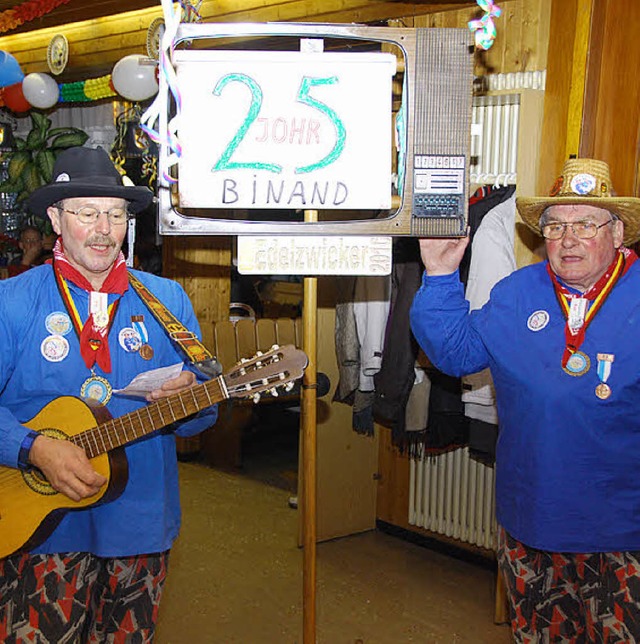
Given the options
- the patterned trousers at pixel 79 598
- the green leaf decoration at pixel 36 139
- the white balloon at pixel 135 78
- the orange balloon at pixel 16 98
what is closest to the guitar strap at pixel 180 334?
the patterned trousers at pixel 79 598

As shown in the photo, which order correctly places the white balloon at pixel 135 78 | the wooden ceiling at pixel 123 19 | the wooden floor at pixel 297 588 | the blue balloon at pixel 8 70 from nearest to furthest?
the wooden floor at pixel 297 588
the wooden ceiling at pixel 123 19
the white balloon at pixel 135 78
the blue balloon at pixel 8 70

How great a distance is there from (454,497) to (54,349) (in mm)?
2433

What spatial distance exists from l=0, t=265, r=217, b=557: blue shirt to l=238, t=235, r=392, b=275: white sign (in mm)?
450

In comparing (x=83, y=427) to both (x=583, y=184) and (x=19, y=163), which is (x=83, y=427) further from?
(x=19, y=163)

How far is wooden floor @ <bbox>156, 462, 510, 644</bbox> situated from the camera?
3.18 meters

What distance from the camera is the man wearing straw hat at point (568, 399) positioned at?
6.35 ft

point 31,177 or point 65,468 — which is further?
point 31,177

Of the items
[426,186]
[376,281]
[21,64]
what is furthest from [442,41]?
[21,64]

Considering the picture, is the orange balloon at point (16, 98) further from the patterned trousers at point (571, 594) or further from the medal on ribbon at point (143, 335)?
the patterned trousers at point (571, 594)

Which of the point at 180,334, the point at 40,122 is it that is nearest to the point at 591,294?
the point at 180,334

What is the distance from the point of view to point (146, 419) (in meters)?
1.92

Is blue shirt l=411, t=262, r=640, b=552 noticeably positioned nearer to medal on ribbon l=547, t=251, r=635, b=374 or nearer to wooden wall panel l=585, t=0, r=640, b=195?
medal on ribbon l=547, t=251, r=635, b=374

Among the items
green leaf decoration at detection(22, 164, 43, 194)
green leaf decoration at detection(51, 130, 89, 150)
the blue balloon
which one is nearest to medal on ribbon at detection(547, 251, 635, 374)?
the blue balloon

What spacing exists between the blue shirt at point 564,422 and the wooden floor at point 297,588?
137 centimetres
